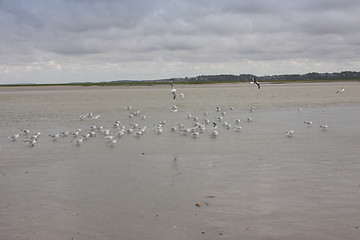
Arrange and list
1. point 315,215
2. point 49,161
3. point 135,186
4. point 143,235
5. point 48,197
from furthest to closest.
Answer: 1. point 49,161
2. point 135,186
3. point 48,197
4. point 315,215
5. point 143,235

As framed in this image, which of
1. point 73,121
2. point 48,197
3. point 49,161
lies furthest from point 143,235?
point 73,121

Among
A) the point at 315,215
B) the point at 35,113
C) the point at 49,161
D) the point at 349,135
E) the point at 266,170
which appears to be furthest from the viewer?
the point at 35,113

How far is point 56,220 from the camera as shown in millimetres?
7598

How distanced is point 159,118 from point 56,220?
1811 cm

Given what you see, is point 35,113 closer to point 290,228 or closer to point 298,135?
point 298,135

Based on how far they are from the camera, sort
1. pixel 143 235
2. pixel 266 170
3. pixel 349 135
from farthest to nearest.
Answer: pixel 349 135, pixel 266 170, pixel 143 235

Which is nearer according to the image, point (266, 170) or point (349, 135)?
point (266, 170)

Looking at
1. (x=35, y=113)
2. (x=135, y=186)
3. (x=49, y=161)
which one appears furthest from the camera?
(x=35, y=113)

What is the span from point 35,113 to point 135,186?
70.6ft

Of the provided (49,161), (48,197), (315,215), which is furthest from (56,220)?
(49,161)

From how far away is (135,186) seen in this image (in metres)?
9.62

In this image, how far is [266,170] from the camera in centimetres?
1081

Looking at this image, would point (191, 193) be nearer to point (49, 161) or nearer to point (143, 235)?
point (143, 235)

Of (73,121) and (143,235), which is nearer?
(143,235)
